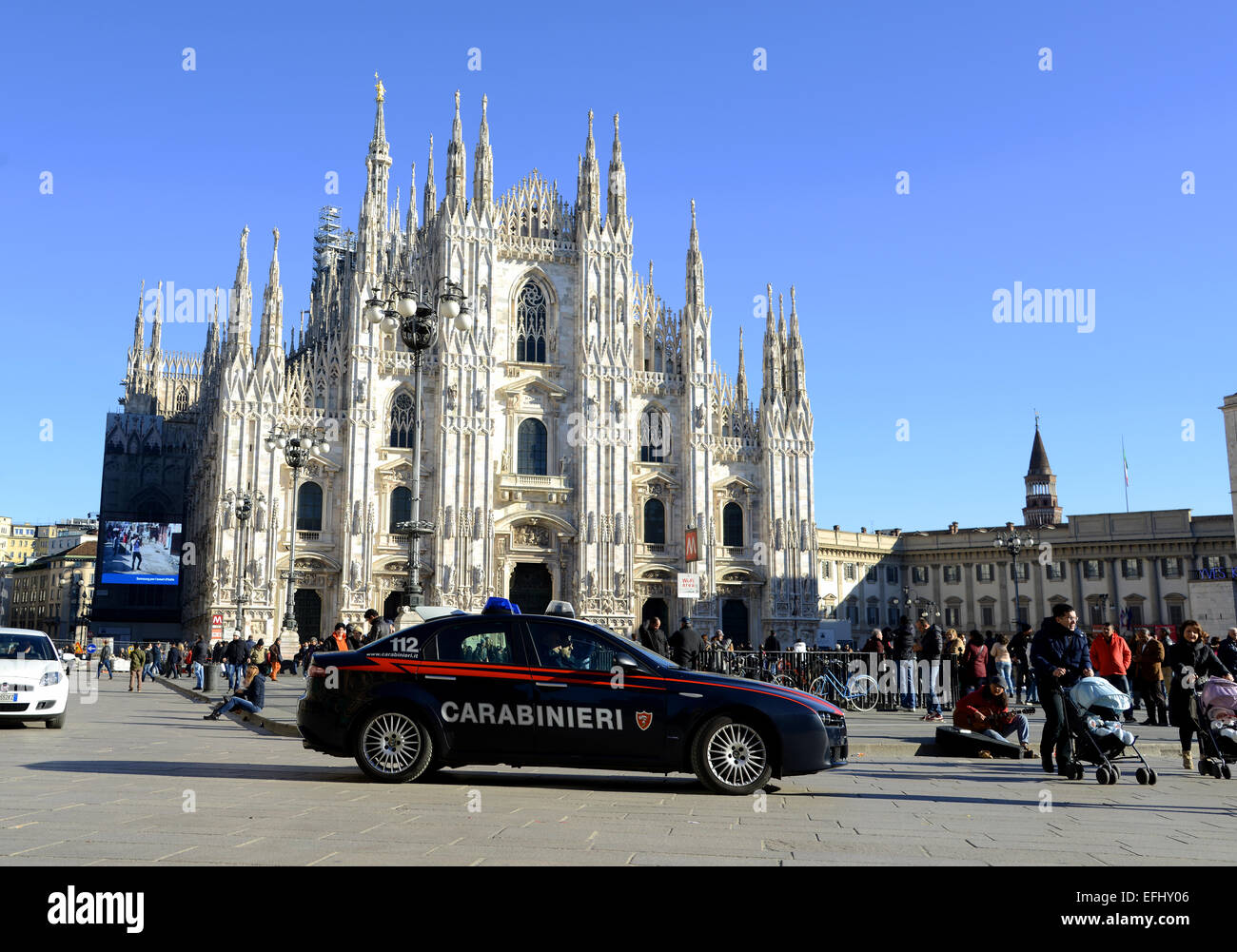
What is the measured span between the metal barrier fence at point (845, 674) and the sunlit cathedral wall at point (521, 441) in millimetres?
23833

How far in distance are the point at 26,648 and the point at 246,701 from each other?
307cm

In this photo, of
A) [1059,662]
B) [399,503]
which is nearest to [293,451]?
[399,503]

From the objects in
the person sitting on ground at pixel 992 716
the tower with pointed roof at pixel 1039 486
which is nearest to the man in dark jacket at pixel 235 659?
the person sitting on ground at pixel 992 716

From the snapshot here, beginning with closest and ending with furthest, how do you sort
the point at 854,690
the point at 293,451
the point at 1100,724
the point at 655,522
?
the point at 1100,724, the point at 854,690, the point at 293,451, the point at 655,522

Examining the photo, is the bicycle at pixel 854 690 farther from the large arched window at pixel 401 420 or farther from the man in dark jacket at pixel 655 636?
the large arched window at pixel 401 420

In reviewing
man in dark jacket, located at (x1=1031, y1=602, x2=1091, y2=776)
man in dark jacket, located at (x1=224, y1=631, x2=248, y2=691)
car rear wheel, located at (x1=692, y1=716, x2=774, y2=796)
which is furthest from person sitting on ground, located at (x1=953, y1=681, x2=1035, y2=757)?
man in dark jacket, located at (x1=224, y1=631, x2=248, y2=691)

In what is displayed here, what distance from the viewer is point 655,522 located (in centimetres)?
4872

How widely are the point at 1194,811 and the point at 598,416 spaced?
1551 inches

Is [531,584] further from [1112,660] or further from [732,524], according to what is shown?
[1112,660]

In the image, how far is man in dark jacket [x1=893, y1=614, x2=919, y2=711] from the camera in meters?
20.0

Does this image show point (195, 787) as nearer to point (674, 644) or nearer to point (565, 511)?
point (674, 644)

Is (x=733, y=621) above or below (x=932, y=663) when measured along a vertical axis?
above

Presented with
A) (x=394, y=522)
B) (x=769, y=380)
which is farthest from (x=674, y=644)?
(x=769, y=380)
